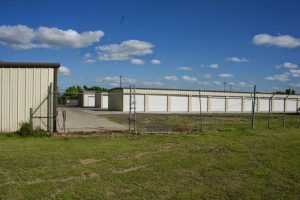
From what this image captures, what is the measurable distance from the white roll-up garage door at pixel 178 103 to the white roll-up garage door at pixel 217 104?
480 cm

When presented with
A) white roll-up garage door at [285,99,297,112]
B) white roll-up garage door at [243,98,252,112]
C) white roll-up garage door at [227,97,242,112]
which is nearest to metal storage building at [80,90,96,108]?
white roll-up garage door at [227,97,242,112]

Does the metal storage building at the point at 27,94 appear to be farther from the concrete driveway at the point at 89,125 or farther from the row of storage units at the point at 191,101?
the row of storage units at the point at 191,101

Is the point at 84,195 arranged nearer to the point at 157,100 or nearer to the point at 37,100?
the point at 37,100

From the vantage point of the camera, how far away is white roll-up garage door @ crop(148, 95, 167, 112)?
44.1 meters

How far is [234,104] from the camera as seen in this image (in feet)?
171

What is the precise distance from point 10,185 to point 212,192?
12.1 feet

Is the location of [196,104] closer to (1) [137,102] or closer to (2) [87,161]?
(1) [137,102]

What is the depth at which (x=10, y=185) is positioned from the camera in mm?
5859

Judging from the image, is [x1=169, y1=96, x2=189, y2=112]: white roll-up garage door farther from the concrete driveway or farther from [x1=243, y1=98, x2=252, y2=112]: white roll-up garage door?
the concrete driveway

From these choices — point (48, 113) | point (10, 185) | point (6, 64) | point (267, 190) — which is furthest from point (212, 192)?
point (6, 64)

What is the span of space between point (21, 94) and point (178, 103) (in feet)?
114

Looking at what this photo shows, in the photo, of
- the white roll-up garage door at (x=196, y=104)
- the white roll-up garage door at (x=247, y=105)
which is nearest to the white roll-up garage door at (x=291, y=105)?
the white roll-up garage door at (x=247, y=105)

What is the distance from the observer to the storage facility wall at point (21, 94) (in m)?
13.2

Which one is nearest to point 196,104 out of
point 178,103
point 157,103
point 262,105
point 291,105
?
point 178,103
